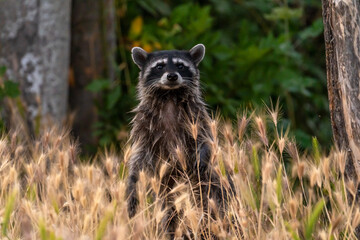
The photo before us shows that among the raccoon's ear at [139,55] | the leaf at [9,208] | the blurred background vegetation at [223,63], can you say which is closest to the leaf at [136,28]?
the blurred background vegetation at [223,63]

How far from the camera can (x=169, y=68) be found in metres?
6.68

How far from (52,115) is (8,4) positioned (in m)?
1.57

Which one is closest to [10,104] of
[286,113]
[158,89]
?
[158,89]

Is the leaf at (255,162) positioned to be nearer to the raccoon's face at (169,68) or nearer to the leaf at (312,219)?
the leaf at (312,219)

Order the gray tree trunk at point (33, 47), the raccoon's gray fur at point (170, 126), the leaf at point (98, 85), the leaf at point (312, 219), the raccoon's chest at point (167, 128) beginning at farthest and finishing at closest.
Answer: the leaf at point (98, 85), the gray tree trunk at point (33, 47), the raccoon's chest at point (167, 128), the raccoon's gray fur at point (170, 126), the leaf at point (312, 219)

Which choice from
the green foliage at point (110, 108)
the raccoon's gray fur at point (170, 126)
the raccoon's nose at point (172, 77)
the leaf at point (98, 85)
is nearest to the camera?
the raccoon's gray fur at point (170, 126)

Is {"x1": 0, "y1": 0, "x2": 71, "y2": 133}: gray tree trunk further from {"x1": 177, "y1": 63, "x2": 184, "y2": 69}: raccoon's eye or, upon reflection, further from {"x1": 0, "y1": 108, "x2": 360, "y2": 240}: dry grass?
{"x1": 0, "y1": 108, "x2": 360, "y2": 240}: dry grass

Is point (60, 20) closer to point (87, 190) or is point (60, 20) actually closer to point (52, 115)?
point (52, 115)

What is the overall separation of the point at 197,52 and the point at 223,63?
2.86 meters

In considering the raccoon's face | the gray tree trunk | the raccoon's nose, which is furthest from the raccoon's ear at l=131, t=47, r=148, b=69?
the gray tree trunk

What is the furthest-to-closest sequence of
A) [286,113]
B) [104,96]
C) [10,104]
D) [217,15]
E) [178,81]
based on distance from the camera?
[217,15] < [286,113] < [104,96] < [10,104] < [178,81]

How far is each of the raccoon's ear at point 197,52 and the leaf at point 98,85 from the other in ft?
8.16

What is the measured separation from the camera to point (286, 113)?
10562 millimetres

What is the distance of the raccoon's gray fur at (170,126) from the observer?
6.07m
